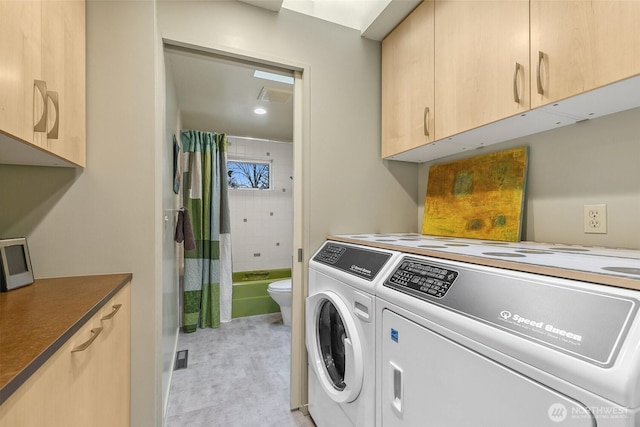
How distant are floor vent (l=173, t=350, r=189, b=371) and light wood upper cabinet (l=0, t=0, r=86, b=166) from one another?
174 centimetres

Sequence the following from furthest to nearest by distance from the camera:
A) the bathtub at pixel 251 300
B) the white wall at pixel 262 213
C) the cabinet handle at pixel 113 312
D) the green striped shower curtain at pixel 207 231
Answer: the white wall at pixel 262 213 < the bathtub at pixel 251 300 < the green striped shower curtain at pixel 207 231 < the cabinet handle at pixel 113 312

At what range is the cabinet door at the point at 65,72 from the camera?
3.06 ft

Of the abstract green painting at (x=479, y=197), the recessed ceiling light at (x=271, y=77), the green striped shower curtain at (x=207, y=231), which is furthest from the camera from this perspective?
the green striped shower curtain at (x=207, y=231)

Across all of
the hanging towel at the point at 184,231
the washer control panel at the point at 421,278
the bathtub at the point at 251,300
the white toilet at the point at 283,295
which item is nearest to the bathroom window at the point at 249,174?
the bathtub at the point at 251,300

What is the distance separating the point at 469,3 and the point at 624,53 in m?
0.69

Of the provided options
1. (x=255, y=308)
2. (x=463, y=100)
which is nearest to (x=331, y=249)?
(x=463, y=100)

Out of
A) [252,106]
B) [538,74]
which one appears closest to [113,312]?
[538,74]

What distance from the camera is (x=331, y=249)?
5.10 feet

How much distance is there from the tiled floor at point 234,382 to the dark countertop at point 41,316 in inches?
41.5

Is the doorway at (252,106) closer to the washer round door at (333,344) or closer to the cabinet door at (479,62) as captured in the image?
the washer round door at (333,344)

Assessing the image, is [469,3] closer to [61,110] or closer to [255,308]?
[61,110]

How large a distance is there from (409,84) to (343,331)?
4.56ft

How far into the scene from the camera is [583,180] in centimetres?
117

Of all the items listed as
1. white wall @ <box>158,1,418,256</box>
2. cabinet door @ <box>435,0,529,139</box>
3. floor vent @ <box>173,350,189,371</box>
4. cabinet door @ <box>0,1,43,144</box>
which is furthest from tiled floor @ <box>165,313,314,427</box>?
cabinet door @ <box>435,0,529,139</box>
